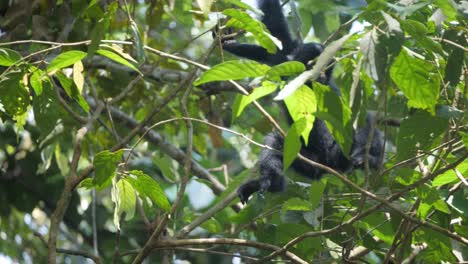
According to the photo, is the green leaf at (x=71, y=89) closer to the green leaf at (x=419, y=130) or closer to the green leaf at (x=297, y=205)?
the green leaf at (x=297, y=205)

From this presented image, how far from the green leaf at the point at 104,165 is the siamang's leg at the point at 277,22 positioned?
2.28m

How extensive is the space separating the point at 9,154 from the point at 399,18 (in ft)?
13.9

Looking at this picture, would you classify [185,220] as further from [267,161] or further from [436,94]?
[436,94]

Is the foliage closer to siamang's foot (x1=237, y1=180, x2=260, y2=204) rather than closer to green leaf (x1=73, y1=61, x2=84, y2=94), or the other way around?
green leaf (x1=73, y1=61, x2=84, y2=94)

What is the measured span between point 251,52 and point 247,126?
61cm

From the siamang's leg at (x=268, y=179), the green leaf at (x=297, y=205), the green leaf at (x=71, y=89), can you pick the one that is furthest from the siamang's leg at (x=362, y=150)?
the green leaf at (x=71, y=89)

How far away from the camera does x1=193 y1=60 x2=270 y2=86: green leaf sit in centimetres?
230

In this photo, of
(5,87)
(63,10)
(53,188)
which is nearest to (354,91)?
(5,87)

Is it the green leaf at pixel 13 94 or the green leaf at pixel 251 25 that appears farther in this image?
→ the green leaf at pixel 13 94

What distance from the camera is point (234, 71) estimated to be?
231 cm

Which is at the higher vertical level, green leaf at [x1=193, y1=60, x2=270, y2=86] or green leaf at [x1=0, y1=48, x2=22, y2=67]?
green leaf at [x1=193, y1=60, x2=270, y2=86]

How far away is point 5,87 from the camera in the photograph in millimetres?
2832

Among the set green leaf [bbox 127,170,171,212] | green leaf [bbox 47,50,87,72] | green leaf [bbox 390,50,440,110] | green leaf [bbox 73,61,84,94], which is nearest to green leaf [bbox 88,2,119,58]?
green leaf [bbox 47,50,87,72]

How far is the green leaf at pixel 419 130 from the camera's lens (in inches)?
103
